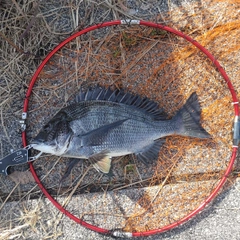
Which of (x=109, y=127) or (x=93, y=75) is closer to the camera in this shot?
(x=109, y=127)

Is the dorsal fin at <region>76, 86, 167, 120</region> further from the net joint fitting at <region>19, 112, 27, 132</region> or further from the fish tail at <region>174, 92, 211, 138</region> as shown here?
the net joint fitting at <region>19, 112, 27, 132</region>

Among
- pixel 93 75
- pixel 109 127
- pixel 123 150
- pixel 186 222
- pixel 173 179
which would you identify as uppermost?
pixel 93 75

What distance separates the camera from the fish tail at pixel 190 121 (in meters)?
2.85

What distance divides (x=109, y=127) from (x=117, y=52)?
697mm

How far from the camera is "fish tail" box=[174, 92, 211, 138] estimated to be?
112 inches

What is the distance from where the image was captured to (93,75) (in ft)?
9.98

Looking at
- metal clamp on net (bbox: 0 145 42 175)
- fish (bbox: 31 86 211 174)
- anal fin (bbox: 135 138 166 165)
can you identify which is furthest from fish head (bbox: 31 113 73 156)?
anal fin (bbox: 135 138 166 165)

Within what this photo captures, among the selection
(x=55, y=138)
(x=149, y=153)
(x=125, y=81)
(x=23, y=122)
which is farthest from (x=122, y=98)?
(x=23, y=122)

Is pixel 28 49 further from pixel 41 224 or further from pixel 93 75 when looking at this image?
pixel 41 224

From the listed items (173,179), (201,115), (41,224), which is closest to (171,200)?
(173,179)

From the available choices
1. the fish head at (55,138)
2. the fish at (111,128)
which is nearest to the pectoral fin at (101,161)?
the fish at (111,128)

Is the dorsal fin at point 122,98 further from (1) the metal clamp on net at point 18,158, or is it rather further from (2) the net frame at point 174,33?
(1) the metal clamp on net at point 18,158

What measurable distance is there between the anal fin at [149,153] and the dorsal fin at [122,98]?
222 millimetres

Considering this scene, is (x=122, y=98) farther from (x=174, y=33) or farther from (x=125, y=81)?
(x=174, y=33)
